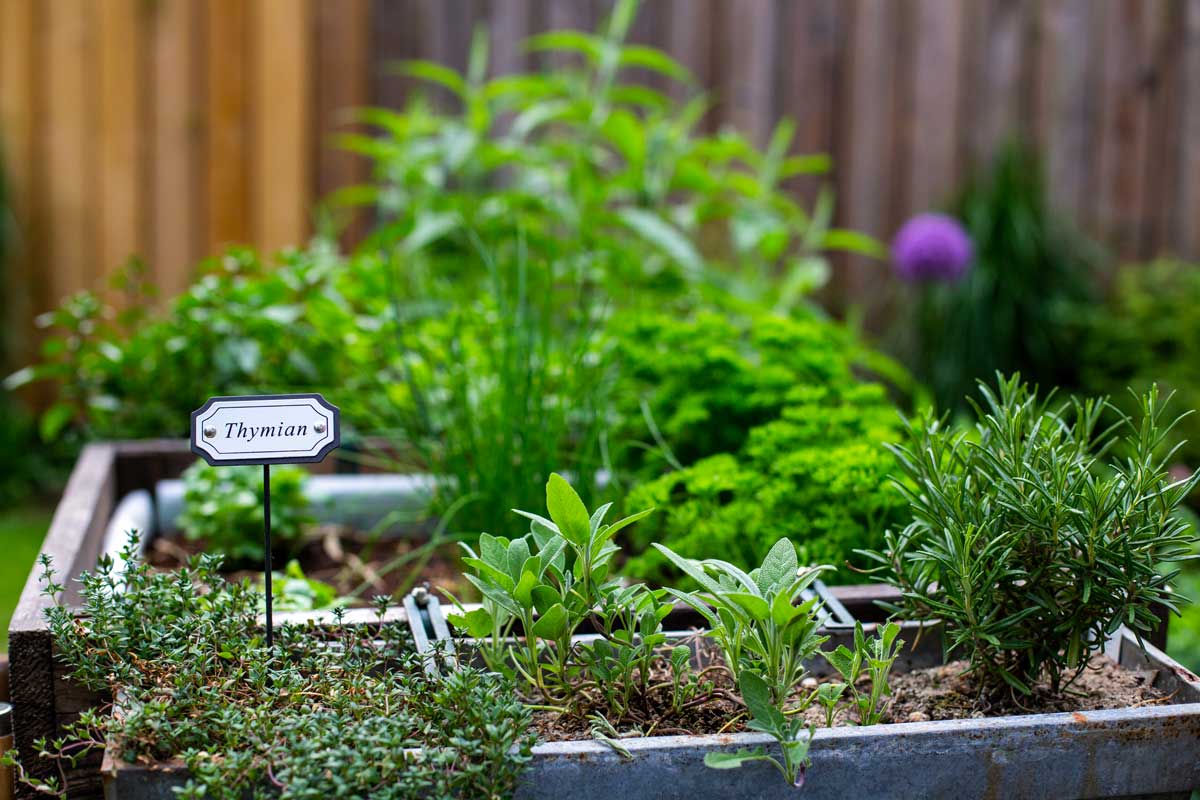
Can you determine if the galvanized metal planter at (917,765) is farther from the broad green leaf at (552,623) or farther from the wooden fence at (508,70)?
the wooden fence at (508,70)

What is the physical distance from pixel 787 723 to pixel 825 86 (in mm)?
3706

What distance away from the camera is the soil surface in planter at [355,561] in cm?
193

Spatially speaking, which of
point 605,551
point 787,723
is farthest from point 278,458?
point 787,723

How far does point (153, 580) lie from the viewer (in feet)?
4.29

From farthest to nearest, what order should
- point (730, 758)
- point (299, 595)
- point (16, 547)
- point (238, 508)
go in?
point (16, 547)
point (238, 508)
point (299, 595)
point (730, 758)

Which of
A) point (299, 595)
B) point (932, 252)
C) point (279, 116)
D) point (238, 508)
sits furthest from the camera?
point (279, 116)

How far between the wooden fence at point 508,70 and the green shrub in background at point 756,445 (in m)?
2.43

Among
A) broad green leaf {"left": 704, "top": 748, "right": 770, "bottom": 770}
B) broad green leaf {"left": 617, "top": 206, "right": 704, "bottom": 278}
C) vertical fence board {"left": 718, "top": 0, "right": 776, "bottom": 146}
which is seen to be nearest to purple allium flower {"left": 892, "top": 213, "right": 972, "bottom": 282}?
vertical fence board {"left": 718, "top": 0, "right": 776, "bottom": 146}

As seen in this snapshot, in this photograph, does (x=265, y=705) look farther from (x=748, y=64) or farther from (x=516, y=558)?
(x=748, y=64)

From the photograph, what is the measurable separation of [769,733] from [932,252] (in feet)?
9.86

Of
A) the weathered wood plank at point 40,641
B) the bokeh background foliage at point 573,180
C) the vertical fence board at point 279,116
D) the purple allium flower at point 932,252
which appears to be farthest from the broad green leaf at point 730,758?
the vertical fence board at point 279,116

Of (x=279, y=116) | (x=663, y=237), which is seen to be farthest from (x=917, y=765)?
(x=279, y=116)

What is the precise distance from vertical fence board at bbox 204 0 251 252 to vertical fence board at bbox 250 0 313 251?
53 millimetres

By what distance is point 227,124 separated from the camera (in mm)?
4094
